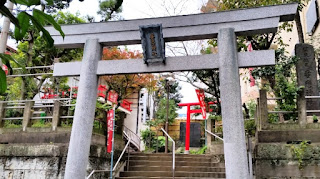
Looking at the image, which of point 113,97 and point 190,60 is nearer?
point 190,60

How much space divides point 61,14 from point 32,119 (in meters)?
5.58

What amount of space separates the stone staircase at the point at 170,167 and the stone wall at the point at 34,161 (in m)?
2.21

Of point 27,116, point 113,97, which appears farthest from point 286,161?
point 113,97

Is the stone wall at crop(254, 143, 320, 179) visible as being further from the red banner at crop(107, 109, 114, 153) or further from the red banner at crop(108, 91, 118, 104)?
the red banner at crop(108, 91, 118, 104)

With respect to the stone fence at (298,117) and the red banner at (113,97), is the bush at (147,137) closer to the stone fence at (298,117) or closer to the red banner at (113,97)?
the red banner at (113,97)

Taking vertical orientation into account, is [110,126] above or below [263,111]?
below

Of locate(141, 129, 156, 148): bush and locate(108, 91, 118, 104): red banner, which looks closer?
locate(108, 91, 118, 104): red banner

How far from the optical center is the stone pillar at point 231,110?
517cm

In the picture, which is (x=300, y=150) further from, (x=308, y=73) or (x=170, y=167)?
(x=170, y=167)

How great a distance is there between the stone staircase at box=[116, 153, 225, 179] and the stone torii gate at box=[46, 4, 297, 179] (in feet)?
13.2

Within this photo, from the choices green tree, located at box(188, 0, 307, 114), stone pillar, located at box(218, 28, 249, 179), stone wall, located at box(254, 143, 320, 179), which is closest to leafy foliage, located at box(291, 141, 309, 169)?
stone wall, located at box(254, 143, 320, 179)

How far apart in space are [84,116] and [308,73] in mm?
5969

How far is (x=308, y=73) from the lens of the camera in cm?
793

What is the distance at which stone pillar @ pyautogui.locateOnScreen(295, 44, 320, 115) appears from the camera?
25.3 feet
